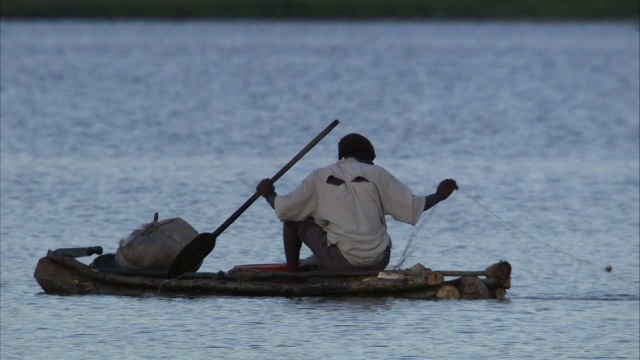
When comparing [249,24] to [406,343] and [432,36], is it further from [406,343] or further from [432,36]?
[406,343]

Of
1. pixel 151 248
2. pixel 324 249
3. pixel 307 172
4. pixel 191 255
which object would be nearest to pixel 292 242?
pixel 324 249

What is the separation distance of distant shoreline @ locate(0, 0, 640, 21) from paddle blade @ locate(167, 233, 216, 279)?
7954 cm

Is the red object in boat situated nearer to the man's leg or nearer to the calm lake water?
the man's leg

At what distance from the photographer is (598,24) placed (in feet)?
318

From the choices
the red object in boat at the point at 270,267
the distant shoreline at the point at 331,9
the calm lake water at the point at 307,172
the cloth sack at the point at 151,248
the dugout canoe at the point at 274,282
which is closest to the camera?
the calm lake water at the point at 307,172

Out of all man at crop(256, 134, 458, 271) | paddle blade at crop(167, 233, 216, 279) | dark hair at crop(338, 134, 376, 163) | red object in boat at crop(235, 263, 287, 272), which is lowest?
red object in boat at crop(235, 263, 287, 272)

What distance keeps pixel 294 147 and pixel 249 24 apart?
7356 cm

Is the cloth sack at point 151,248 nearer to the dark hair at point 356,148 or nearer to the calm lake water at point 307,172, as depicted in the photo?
the calm lake water at point 307,172

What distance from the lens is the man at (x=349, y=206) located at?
12.1 m

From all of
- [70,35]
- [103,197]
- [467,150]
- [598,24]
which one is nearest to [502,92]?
[467,150]

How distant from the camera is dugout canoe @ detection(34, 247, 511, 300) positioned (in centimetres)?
1191

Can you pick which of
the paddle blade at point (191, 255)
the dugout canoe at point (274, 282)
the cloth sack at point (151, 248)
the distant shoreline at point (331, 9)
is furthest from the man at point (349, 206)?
the distant shoreline at point (331, 9)

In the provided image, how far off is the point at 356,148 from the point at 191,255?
51.7 inches

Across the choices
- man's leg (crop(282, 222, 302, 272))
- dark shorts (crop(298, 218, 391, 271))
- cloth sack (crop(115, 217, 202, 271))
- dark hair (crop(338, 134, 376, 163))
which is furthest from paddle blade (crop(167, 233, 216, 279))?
dark hair (crop(338, 134, 376, 163))
